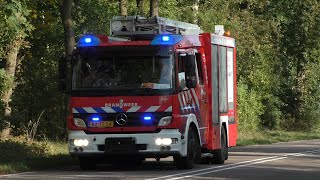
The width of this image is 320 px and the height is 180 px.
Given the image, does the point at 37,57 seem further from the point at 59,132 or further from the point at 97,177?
the point at 97,177

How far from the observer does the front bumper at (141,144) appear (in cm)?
1773

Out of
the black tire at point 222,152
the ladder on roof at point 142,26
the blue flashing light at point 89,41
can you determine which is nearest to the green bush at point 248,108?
the black tire at point 222,152

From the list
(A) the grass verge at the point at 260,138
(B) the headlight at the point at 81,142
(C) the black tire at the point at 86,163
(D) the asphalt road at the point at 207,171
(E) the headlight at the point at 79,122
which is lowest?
(D) the asphalt road at the point at 207,171

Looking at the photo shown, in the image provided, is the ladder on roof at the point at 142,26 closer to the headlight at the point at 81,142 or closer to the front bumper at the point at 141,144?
the front bumper at the point at 141,144

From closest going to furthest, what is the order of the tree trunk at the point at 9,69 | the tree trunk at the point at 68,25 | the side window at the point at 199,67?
the side window at the point at 199,67
the tree trunk at the point at 68,25
the tree trunk at the point at 9,69

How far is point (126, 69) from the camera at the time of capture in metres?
17.8

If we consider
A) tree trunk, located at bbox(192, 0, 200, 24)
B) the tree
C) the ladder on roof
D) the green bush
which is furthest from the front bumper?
the green bush

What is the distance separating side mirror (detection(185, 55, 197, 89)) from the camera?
18141 mm

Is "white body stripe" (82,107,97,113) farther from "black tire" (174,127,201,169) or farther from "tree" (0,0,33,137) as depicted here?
"tree" (0,0,33,137)

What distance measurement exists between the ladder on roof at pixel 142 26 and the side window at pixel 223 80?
157 cm

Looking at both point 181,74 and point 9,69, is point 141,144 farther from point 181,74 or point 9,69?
point 9,69

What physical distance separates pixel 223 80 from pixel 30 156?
543 centimetres

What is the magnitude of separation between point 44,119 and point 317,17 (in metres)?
26.8

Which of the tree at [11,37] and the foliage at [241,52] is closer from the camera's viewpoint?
the tree at [11,37]
